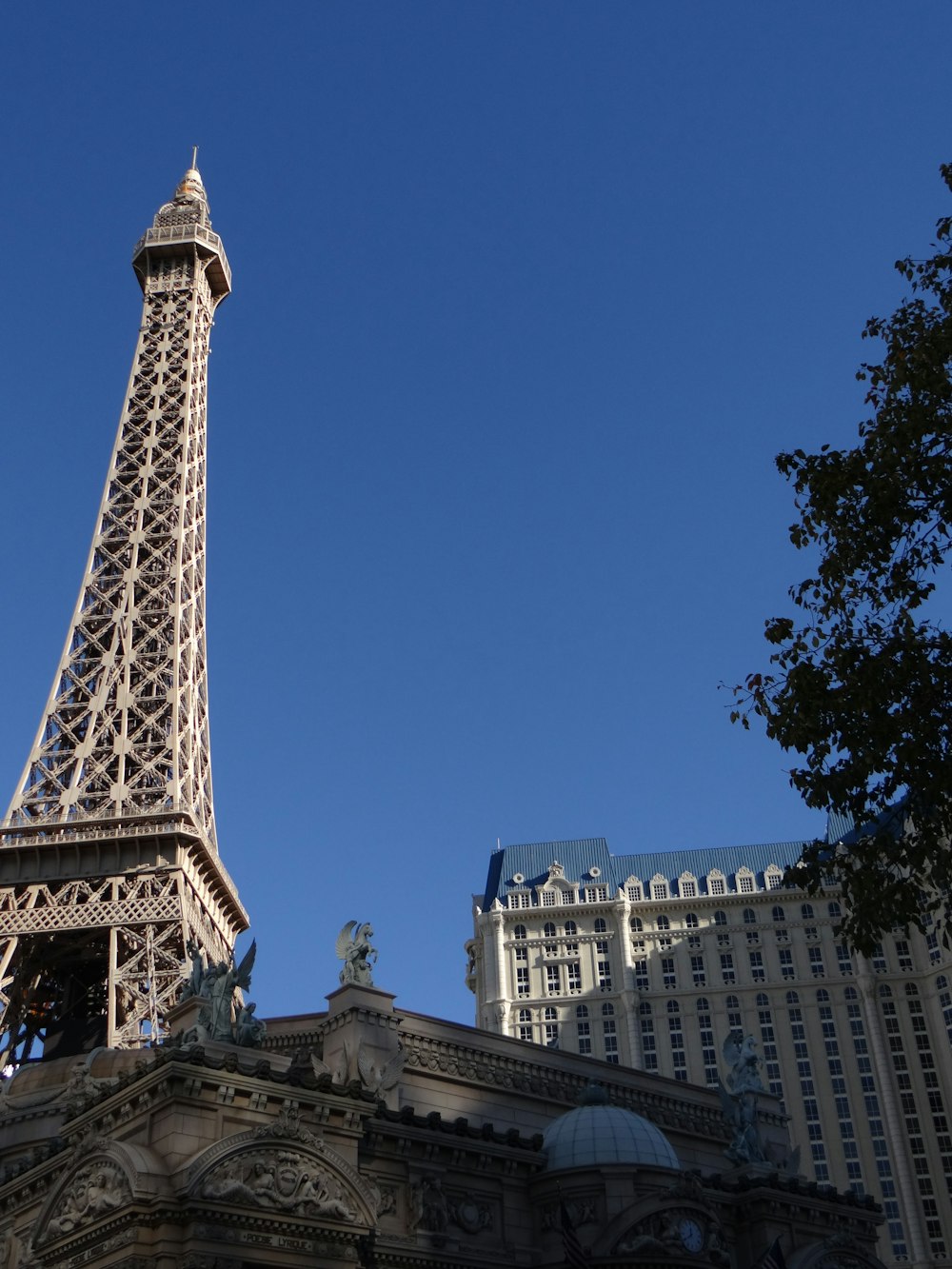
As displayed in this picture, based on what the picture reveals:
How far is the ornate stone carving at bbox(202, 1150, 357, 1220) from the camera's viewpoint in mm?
29609

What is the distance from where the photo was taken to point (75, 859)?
239 feet

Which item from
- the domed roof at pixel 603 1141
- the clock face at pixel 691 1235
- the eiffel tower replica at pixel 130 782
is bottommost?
the clock face at pixel 691 1235

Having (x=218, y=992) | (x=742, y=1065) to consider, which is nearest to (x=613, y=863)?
(x=742, y=1065)

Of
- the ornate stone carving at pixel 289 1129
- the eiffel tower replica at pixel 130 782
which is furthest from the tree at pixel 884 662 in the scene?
the eiffel tower replica at pixel 130 782

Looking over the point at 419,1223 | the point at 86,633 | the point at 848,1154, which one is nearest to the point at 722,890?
the point at 848,1154

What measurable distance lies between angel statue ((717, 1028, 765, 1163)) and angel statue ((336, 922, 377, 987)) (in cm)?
1333

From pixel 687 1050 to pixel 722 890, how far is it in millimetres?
19008

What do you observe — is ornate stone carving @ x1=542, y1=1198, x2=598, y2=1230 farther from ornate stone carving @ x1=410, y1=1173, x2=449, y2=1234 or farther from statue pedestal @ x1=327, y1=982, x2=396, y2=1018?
statue pedestal @ x1=327, y1=982, x2=396, y2=1018

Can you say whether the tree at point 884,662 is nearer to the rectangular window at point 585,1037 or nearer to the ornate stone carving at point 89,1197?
the ornate stone carving at point 89,1197

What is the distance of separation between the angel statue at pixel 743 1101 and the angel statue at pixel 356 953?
525 inches

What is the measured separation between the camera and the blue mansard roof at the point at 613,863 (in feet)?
505

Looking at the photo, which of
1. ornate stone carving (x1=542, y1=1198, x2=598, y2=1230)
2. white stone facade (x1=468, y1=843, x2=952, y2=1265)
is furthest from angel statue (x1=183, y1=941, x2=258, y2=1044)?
white stone facade (x1=468, y1=843, x2=952, y2=1265)

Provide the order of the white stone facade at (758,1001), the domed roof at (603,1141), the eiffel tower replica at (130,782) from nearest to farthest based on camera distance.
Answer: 1. the domed roof at (603,1141)
2. the eiffel tower replica at (130,782)
3. the white stone facade at (758,1001)

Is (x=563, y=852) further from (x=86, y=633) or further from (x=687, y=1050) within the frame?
(x=86, y=633)
